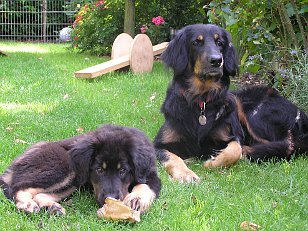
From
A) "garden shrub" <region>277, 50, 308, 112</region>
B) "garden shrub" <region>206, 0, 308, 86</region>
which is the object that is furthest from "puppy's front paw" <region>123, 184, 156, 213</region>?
"garden shrub" <region>206, 0, 308, 86</region>

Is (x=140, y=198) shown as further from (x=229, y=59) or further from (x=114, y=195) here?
(x=229, y=59)

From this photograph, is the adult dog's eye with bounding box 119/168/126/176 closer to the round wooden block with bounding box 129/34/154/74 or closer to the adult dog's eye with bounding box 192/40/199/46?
the adult dog's eye with bounding box 192/40/199/46

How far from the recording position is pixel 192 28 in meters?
4.98

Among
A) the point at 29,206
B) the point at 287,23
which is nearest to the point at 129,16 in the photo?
the point at 287,23

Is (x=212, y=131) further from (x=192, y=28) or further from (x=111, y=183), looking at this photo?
(x=111, y=183)

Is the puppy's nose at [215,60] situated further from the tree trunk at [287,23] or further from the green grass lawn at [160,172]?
the tree trunk at [287,23]

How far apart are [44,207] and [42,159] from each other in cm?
43

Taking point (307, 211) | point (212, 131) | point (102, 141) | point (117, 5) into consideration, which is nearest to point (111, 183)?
point (102, 141)

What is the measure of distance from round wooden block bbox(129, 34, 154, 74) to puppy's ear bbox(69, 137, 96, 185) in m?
5.92

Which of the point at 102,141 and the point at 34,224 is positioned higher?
the point at 102,141

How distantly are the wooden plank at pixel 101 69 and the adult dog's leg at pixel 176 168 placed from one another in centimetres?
403

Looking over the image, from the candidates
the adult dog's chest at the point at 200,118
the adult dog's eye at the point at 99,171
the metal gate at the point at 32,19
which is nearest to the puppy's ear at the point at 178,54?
the adult dog's chest at the point at 200,118

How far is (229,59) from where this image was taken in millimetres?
4977

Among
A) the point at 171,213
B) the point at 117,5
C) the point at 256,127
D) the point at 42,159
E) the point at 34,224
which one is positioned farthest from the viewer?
the point at 117,5
